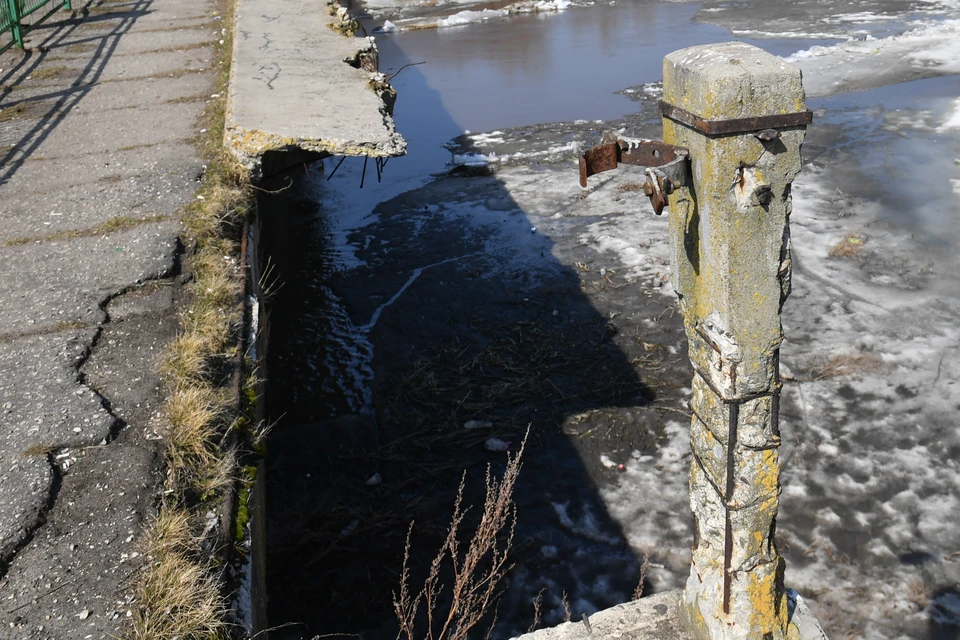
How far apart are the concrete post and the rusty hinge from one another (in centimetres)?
5

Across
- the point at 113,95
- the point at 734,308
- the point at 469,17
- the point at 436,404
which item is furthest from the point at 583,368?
the point at 469,17

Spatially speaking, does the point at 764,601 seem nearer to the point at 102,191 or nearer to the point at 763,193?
the point at 763,193

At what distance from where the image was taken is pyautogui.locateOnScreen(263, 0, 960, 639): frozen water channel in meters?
4.09

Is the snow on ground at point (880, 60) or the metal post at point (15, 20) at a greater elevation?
the metal post at point (15, 20)

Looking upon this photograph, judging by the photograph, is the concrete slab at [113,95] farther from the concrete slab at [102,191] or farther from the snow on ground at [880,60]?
the snow on ground at [880,60]

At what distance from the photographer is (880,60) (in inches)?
498

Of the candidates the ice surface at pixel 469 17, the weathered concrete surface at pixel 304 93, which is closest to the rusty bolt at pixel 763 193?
the weathered concrete surface at pixel 304 93

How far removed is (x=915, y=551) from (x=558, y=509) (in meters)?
1.78

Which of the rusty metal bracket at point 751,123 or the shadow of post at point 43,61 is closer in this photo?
the rusty metal bracket at point 751,123

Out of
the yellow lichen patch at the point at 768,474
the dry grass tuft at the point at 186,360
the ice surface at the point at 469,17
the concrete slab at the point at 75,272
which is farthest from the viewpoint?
the ice surface at the point at 469,17

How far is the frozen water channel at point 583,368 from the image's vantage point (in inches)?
161

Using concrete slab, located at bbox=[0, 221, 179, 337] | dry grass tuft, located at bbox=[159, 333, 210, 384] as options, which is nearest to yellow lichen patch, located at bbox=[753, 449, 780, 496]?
dry grass tuft, located at bbox=[159, 333, 210, 384]

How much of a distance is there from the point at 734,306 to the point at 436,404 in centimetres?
362

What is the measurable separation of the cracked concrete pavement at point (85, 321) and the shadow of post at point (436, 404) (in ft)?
4.41
